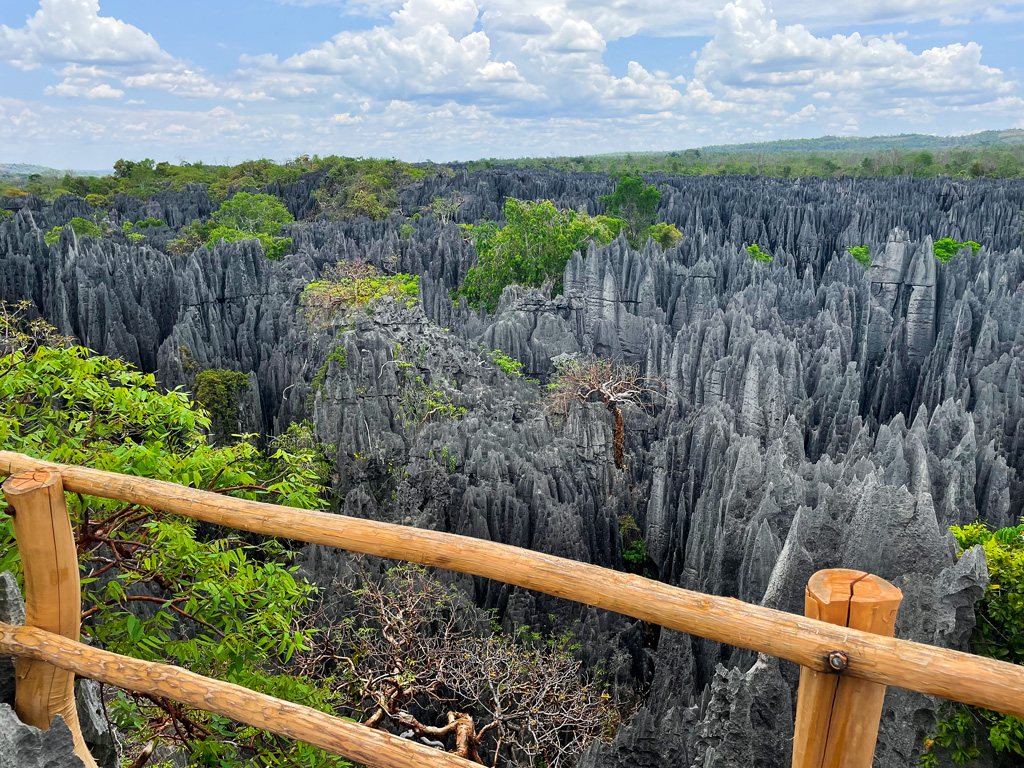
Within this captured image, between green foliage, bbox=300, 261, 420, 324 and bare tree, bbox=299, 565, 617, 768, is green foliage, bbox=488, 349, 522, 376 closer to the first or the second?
green foliage, bbox=300, 261, 420, 324

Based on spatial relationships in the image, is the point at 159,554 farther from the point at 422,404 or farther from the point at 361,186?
the point at 361,186

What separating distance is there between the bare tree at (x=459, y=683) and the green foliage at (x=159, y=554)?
2830mm

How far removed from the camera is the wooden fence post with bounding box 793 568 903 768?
168 cm

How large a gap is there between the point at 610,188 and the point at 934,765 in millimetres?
63656

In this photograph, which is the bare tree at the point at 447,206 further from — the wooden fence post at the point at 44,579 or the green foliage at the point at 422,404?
the wooden fence post at the point at 44,579

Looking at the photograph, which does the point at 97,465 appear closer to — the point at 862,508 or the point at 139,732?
the point at 139,732

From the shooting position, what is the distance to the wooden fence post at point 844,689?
1.68m

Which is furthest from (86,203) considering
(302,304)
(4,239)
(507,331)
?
(507,331)

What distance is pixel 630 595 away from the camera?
6.00 feet

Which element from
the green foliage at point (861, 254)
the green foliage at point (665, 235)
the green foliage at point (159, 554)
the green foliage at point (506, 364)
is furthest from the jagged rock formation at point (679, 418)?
the green foliage at point (861, 254)

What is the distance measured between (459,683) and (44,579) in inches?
261

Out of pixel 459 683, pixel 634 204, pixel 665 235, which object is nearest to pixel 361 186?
pixel 634 204

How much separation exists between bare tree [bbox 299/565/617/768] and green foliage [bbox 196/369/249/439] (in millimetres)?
11081

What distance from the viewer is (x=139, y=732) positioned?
3891 millimetres
